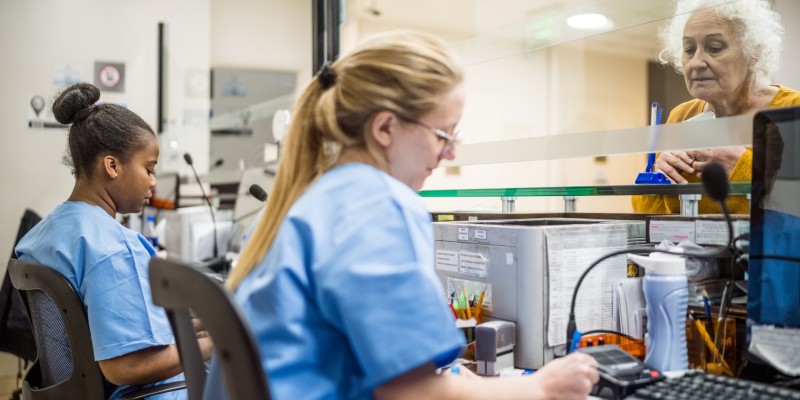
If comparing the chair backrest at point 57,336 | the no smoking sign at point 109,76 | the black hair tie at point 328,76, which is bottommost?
the chair backrest at point 57,336

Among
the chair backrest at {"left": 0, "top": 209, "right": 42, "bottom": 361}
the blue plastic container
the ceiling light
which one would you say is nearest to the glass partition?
the ceiling light

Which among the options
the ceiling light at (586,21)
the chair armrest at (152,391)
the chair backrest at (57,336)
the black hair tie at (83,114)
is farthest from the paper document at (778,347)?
the black hair tie at (83,114)

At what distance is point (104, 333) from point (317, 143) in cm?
69

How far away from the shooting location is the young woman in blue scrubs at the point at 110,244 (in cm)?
129

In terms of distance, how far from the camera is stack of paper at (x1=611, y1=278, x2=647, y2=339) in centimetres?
111

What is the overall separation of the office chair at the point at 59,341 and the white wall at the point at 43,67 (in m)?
2.32

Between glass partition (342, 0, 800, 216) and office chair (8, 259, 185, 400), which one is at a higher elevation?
glass partition (342, 0, 800, 216)

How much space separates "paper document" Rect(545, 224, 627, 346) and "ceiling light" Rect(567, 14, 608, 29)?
1.60ft

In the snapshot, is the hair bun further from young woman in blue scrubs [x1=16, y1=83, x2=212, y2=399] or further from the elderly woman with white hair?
the elderly woman with white hair

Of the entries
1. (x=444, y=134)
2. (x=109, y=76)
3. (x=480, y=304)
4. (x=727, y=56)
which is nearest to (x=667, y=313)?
(x=480, y=304)

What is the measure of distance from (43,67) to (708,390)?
3.64 m

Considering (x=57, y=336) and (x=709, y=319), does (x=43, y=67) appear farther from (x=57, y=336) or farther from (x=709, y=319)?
(x=709, y=319)

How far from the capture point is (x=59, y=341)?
1.34m

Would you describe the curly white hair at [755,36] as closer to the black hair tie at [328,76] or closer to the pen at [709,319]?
the pen at [709,319]
